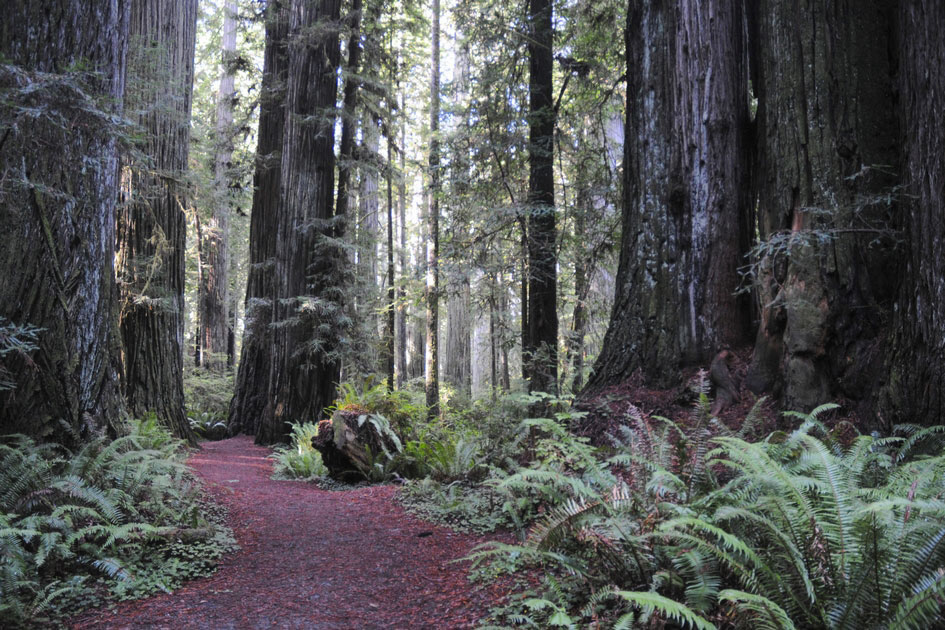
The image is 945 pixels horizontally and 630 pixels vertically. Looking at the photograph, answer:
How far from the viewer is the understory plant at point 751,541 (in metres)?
2.14

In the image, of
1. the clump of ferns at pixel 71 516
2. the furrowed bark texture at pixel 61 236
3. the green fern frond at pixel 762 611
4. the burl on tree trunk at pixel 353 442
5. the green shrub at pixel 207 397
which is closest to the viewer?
the green fern frond at pixel 762 611

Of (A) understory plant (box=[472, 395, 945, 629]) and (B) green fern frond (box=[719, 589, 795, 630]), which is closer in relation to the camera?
(B) green fern frond (box=[719, 589, 795, 630])

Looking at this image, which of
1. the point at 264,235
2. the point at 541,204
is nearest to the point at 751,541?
the point at 541,204

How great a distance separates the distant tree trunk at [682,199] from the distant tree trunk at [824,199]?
392 mm

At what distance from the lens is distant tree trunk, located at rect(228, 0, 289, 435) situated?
1187cm

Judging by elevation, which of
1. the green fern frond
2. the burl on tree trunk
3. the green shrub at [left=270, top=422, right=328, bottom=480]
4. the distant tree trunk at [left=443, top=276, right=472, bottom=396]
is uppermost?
the distant tree trunk at [left=443, top=276, right=472, bottom=396]

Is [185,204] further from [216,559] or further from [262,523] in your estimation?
[216,559]

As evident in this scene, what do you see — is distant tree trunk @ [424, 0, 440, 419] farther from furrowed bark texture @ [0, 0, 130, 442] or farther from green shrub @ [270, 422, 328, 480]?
furrowed bark texture @ [0, 0, 130, 442]

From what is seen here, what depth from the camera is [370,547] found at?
4.49 metres

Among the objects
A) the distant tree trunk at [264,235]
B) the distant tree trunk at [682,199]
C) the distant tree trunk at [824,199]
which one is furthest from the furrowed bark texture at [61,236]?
the distant tree trunk at [264,235]

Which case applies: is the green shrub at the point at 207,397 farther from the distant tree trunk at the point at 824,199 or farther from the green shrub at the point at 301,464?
the distant tree trunk at the point at 824,199

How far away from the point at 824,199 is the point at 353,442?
588 cm

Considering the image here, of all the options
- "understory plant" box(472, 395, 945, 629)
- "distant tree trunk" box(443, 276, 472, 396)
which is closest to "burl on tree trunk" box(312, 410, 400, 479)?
"understory plant" box(472, 395, 945, 629)

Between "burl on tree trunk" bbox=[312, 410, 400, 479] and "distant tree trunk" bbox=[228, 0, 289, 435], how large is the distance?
4.93 meters
